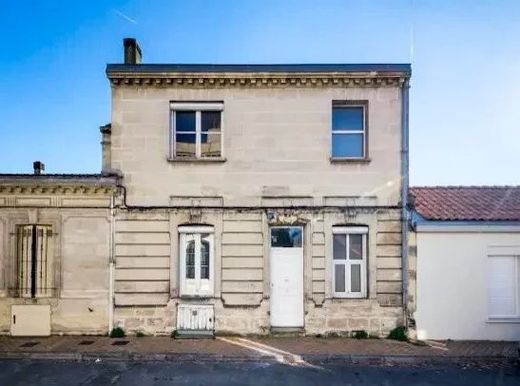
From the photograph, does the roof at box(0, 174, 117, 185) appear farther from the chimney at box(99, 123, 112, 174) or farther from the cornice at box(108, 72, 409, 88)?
the cornice at box(108, 72, 409, 88)

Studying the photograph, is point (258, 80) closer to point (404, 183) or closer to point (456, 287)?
point (404, 183)

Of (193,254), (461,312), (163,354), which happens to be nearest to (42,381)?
(163,354)

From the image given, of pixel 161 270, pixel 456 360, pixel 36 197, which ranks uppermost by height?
pixel 36 197

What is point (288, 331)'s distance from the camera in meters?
11.0

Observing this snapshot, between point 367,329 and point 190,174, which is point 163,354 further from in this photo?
point 367,329

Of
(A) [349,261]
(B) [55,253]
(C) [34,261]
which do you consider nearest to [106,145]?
(B) [55,253]

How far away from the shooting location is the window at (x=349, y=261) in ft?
36.5

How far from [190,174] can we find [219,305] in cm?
368

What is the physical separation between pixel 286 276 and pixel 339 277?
4.85 feet

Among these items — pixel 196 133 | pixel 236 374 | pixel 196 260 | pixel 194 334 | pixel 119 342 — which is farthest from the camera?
pixel 196 133

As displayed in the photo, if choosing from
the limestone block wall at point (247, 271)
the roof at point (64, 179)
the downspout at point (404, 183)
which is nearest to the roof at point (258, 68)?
the downspout at point (404, 183)

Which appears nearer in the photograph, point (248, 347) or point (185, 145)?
point (248, 347)

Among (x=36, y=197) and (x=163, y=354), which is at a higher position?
(x=36, y=197)

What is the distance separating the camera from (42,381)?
784 cm
